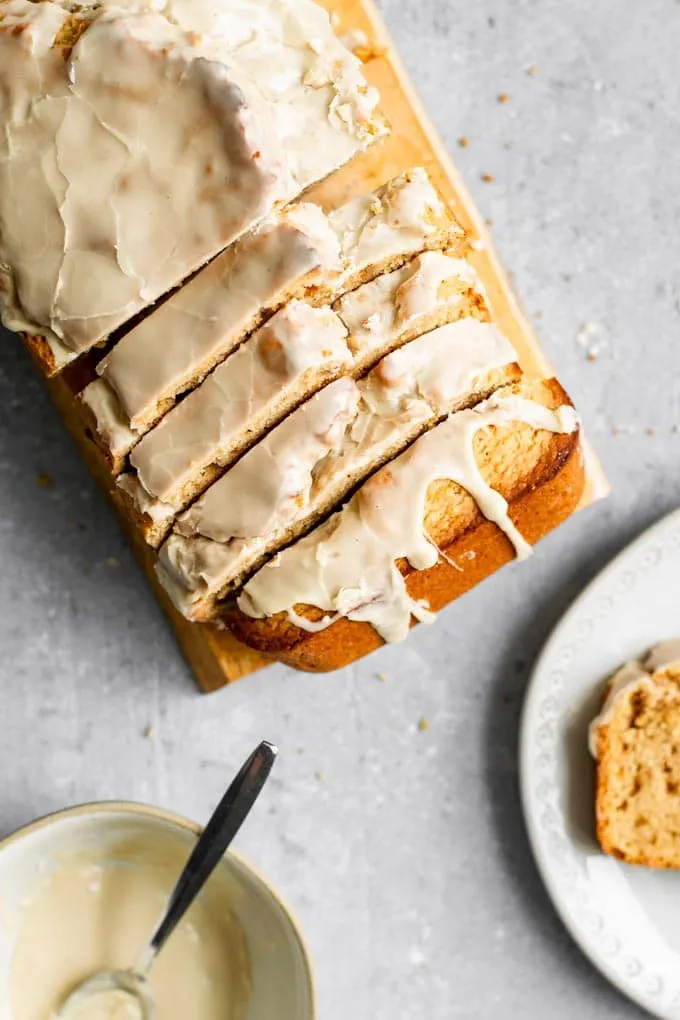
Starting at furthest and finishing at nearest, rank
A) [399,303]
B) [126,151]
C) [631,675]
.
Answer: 1. [631,675]
2. [399,303]
3. [126,151]

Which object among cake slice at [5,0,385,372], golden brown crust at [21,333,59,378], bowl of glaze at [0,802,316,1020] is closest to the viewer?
cake slice at [5,0,385,372]

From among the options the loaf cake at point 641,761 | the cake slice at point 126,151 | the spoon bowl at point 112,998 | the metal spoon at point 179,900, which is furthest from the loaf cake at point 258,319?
the spoon bowl at point 112,998

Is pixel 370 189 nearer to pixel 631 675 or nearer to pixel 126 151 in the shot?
pixel 126 151

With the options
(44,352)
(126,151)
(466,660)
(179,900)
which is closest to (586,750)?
(466,660)

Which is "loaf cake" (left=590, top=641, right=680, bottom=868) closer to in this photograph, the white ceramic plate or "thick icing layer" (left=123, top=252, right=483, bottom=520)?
the white ceramic plate

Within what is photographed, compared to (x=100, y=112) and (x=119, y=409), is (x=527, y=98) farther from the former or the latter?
(x=119, y=409)

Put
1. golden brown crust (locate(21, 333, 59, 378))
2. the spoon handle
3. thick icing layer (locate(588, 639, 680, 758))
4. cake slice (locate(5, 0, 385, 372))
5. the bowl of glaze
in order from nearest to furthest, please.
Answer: cake slice (locate(5, 0, 385, 372)), golden brown crust (locate(21, 333, 59, 378)), the spoon handle, the bowl of glaze, thick icing layer (locate(588, 639, 680, 758))

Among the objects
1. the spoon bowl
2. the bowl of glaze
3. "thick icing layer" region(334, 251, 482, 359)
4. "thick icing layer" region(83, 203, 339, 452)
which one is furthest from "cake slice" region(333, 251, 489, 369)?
the spoon bowl
